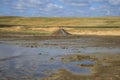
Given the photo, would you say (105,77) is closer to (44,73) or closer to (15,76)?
(44,73)

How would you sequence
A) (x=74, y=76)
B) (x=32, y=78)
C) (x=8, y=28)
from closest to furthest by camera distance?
(x=32, y=78), (x=74, y=76), (x=8, y=28)

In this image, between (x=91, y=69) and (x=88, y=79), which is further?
(x=91, y=69)

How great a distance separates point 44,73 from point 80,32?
6914 centimetres

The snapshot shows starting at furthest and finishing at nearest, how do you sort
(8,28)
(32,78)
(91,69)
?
(8,28) → (91,69) → (32,78)

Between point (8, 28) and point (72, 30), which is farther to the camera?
Result: point (8, 28)

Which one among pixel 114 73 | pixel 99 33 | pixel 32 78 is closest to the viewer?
pixel 32 78

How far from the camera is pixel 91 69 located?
62.7 ft

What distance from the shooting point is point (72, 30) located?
288 feet

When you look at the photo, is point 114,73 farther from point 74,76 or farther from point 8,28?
point 8,28

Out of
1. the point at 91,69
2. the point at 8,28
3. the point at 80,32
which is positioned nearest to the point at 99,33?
the point at 80,32

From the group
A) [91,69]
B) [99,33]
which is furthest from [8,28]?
[91,69]

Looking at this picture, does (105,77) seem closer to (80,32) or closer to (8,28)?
(80,32)

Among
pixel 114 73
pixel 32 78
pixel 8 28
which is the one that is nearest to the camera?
pixel 32 78

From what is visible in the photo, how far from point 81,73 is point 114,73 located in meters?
1.81
